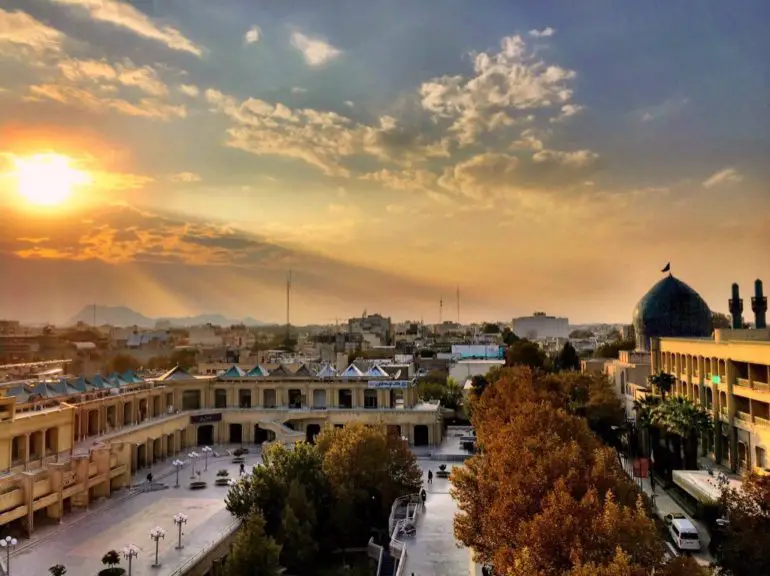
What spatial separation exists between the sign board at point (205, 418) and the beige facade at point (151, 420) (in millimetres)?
96

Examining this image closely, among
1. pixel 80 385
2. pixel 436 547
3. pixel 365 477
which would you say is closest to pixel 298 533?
pixel 365 477

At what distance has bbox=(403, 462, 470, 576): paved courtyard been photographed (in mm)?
28625

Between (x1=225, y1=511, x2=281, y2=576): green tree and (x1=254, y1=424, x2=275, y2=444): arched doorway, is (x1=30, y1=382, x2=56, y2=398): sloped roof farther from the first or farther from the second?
(x1=225, y1=511, x2=281, y2=576): green tree

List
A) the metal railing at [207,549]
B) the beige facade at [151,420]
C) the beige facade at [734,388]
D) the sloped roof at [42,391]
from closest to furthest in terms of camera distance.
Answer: the metal railing at [207,549] < the beige facade at [151,420] < the beige facade at [734,388] < the sloped roof at [42,391]

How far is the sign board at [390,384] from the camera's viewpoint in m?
62.7

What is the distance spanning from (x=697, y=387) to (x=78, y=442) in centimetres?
4665

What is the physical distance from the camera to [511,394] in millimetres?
48906

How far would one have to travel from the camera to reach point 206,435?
6500 centimetres

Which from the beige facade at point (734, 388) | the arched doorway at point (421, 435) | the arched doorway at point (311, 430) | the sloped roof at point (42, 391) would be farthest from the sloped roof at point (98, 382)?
the beige facade at point (734, 388)

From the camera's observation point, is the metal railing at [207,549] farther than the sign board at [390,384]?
No

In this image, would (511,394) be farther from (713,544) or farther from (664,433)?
(713,544)

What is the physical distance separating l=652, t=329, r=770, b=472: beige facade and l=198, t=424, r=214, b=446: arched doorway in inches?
1693

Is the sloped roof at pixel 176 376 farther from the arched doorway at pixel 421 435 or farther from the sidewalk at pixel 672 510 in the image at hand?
the sidewalk at pixel 672 510

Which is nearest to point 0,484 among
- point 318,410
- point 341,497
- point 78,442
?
point 78,442
